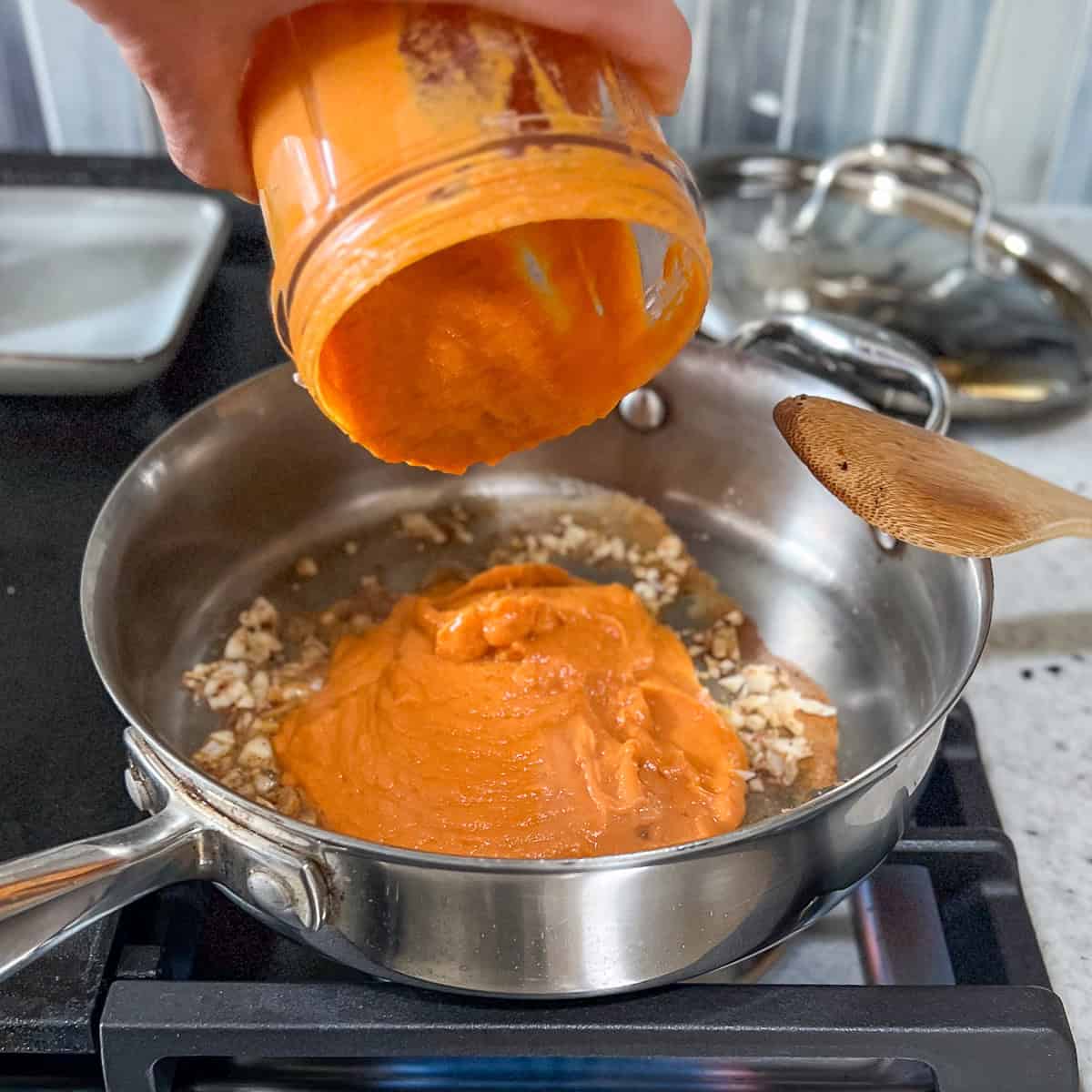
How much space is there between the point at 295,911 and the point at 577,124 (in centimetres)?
30

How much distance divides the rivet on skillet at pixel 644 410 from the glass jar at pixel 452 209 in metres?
0.23

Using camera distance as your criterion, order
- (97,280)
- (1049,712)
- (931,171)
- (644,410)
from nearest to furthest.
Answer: (1049,712) < (644,410) < (97,280) < (931,171)

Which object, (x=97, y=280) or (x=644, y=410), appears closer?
(x=644, y=410)

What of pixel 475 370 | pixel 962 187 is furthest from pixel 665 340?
pixel 962 187

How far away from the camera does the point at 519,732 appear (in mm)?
596

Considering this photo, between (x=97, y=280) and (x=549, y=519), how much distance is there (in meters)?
0.39

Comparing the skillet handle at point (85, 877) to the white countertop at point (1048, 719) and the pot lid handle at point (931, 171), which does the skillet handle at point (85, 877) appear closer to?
the white countertop at point (1048, 719)

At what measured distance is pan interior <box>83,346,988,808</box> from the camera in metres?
0.64

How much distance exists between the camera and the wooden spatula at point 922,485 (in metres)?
0.54

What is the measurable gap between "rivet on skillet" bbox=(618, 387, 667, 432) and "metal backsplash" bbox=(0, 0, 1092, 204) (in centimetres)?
39

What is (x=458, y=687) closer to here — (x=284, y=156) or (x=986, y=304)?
(x=284, y=156)

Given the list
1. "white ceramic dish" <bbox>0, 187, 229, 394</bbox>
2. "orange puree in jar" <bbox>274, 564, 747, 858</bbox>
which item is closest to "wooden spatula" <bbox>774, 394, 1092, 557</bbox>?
"orange puree in jar" <bbox>274, 564, 747, 858</bbox>

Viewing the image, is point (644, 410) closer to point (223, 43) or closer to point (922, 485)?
point (922, 485)

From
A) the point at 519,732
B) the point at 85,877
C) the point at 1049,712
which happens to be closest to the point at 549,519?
the point at 519,732
